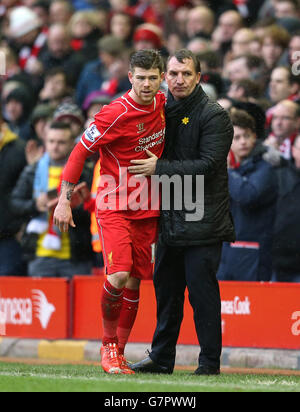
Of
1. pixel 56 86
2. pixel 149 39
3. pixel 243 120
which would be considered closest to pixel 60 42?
pixel 56 86

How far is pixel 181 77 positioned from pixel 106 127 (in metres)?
0.76

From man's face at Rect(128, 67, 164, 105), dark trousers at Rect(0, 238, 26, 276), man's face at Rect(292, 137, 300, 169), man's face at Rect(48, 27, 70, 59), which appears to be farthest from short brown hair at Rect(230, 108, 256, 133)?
man's face at Rect(48, 27, 70, 59)

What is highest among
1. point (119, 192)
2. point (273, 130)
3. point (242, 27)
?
point (242, 27)

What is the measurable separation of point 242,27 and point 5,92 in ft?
12.6

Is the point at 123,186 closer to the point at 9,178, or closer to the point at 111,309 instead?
the point at 111,309

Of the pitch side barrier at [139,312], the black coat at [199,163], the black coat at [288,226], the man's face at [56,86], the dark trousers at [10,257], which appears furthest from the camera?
the man's face at [56,86]

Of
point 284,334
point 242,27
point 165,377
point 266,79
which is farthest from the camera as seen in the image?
point 242,27

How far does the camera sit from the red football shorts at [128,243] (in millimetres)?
7719

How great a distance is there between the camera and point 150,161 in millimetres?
7750

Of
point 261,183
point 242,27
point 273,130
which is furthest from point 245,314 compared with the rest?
point 242,27

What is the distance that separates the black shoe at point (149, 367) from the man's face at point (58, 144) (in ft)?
12.3

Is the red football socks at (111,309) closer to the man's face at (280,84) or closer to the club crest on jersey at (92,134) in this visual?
the club crest on jersey at (92,134)

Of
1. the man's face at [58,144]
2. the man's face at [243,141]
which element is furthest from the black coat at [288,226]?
the man's face at [58,144]
